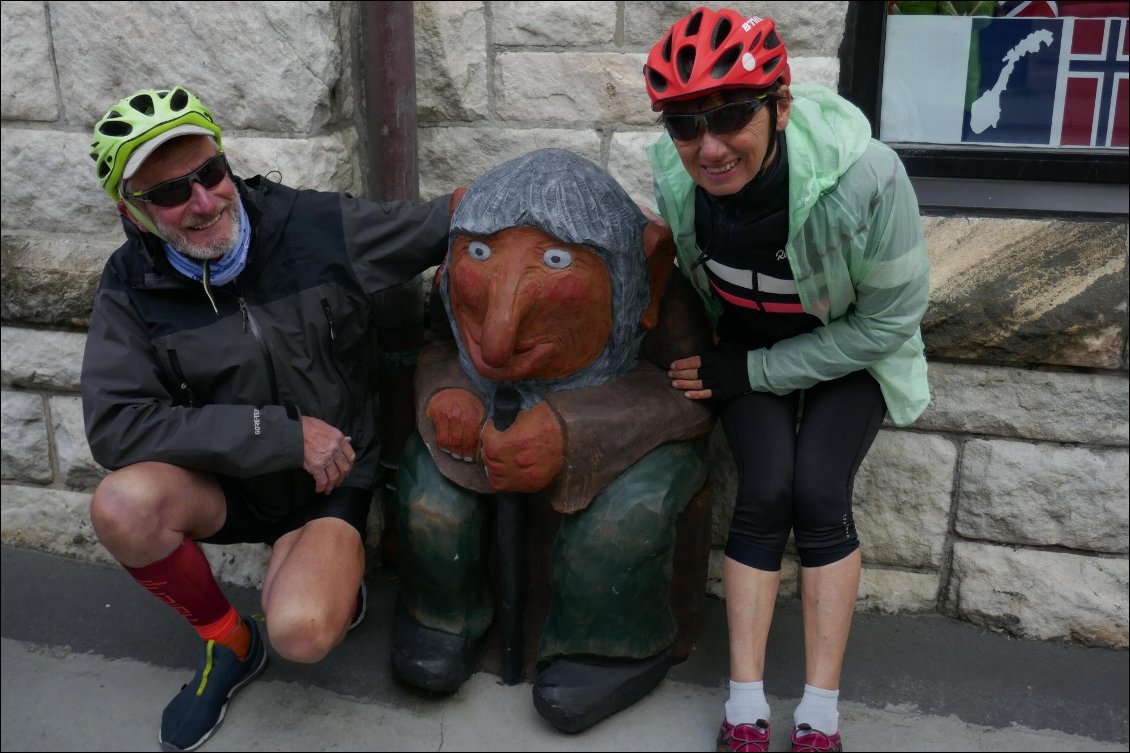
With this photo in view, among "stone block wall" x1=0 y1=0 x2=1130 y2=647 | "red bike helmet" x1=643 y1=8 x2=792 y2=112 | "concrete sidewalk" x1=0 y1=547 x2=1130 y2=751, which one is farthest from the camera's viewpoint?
"stone block wall" x1=0 y1=0 x2=1130 y2=647

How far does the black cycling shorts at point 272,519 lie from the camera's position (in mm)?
2926

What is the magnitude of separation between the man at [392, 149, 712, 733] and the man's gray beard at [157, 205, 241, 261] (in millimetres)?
531

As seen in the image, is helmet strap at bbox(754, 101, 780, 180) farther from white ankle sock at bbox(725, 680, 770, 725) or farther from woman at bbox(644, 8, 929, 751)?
white ankle sock at bbox(725, 680, 770, 725)

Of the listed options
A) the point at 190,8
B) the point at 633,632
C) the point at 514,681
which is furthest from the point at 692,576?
the point at 190,8

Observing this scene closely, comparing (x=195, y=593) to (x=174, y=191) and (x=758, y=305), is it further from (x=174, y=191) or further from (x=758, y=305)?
(x=758, y=305)

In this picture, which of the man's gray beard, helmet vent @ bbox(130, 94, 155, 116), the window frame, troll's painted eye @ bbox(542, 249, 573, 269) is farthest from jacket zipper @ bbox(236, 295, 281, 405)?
the window frame

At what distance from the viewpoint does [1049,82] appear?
10.5ft

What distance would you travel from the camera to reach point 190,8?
306cm

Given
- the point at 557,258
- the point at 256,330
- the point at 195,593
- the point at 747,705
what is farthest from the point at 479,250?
the point at 747,705

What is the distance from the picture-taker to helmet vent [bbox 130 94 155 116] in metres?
2.65

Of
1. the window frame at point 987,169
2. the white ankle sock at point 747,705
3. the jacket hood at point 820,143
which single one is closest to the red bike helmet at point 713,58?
the jacket hood at point 820,143

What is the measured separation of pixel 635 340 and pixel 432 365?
1.80 ft

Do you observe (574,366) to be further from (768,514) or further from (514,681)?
(514,681)

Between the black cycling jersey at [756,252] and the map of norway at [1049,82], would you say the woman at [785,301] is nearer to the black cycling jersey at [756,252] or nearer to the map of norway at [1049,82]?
the black cycling jersey at [756,252]
